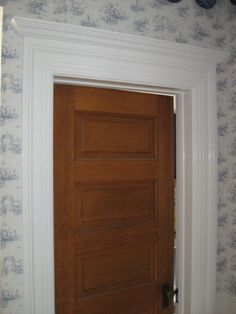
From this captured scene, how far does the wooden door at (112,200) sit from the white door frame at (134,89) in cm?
8

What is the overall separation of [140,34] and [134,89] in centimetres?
26

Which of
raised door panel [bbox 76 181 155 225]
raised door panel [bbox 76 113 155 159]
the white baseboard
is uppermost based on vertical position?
raised door panel [bbox 76 113 155 159]

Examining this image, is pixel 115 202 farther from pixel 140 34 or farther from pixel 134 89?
pixel 140 34

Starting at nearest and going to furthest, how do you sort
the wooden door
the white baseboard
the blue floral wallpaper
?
the blue floral wallpaper → the wooden door → the white baseboard

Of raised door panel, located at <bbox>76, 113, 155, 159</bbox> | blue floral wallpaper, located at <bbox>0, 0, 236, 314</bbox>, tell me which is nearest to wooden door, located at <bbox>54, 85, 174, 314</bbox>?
raised door panel, located at <bbox>76, 113, 155, 159</bbox>

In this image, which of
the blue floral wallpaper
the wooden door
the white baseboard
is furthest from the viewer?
the white baseboard

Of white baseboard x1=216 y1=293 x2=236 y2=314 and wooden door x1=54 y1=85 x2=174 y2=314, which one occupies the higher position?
wooden door x1=54 y1=85 x2=174 y2=314

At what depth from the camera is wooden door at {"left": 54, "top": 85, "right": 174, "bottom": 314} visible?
118 centimetres

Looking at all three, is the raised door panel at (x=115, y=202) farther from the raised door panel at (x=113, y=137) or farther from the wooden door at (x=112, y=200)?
the raised door panel at (x=113, y=137)

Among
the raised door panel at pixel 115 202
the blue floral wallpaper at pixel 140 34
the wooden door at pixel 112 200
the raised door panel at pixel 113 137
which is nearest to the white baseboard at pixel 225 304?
the blue floral wallpaper at pixel 140 34

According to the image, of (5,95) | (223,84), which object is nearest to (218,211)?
(223,84)

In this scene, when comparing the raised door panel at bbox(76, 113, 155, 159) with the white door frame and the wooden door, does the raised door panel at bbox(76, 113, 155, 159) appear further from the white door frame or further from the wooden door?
the white door frame

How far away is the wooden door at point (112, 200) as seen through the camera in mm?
1177

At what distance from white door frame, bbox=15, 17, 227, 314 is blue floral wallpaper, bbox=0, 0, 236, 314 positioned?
4 cm
